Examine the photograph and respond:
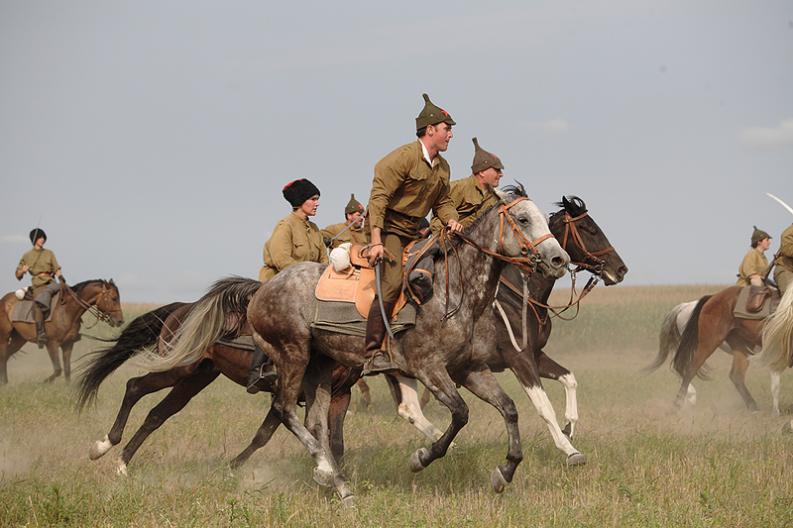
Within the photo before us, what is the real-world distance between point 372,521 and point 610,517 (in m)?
1.74

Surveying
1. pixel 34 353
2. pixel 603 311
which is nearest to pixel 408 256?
pixel 34 353

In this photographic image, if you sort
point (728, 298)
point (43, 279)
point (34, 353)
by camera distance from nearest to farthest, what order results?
point (728, 298), point (43, 279), point (34, 353)

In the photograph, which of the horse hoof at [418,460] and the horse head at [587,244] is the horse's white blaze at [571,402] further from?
the horse hoof at [418,460]

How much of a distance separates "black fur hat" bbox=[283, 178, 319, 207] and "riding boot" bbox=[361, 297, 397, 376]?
7.71 feet

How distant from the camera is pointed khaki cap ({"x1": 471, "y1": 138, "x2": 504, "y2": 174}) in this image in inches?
419

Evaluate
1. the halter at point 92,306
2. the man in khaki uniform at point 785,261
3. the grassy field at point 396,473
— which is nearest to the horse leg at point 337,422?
the grassy field at point 396,473

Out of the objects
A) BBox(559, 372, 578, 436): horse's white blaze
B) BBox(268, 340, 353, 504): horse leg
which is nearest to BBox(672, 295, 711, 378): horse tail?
BBox(559, 372, 578, 436): horse's white blaze

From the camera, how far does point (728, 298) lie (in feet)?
53.4

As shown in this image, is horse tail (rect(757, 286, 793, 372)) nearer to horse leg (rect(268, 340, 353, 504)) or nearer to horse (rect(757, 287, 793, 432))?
horse (rect(757, 287, 793, 432))

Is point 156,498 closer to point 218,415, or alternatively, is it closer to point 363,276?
point 363,276

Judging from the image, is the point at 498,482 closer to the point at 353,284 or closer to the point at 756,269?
the point at 353,284

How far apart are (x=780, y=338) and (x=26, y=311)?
15.6 metres

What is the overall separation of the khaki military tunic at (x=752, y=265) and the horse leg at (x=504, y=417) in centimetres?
943

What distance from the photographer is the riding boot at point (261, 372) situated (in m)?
9.30
